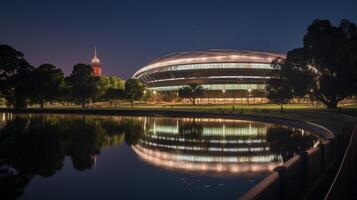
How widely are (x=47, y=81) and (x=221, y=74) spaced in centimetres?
6682

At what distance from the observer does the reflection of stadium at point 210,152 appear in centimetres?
2277

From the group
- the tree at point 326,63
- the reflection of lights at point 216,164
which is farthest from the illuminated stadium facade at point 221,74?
the reflection of lights at point 216,164

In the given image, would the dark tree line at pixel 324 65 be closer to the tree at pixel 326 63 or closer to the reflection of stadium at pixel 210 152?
the tree at pixel 326 63

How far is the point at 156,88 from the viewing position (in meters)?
162

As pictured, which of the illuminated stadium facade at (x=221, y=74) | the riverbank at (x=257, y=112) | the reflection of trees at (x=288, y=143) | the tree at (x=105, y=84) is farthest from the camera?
the illuminated stadium facade at (x=221, y=74)

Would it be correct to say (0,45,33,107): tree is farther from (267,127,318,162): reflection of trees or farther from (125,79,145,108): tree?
(125,79,145,108): tree

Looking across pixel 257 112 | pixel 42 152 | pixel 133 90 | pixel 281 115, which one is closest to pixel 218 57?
pixel 133 90

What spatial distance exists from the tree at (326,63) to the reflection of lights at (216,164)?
36993mm

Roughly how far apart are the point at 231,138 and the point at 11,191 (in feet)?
74.4

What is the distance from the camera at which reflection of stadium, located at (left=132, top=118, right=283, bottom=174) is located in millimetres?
22766

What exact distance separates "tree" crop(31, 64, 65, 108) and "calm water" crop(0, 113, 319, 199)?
65.8 meters

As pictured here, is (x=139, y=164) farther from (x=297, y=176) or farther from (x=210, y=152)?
(x=297, y=176)

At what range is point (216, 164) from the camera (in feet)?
77.2

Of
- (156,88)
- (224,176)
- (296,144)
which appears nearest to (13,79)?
(296,144)
